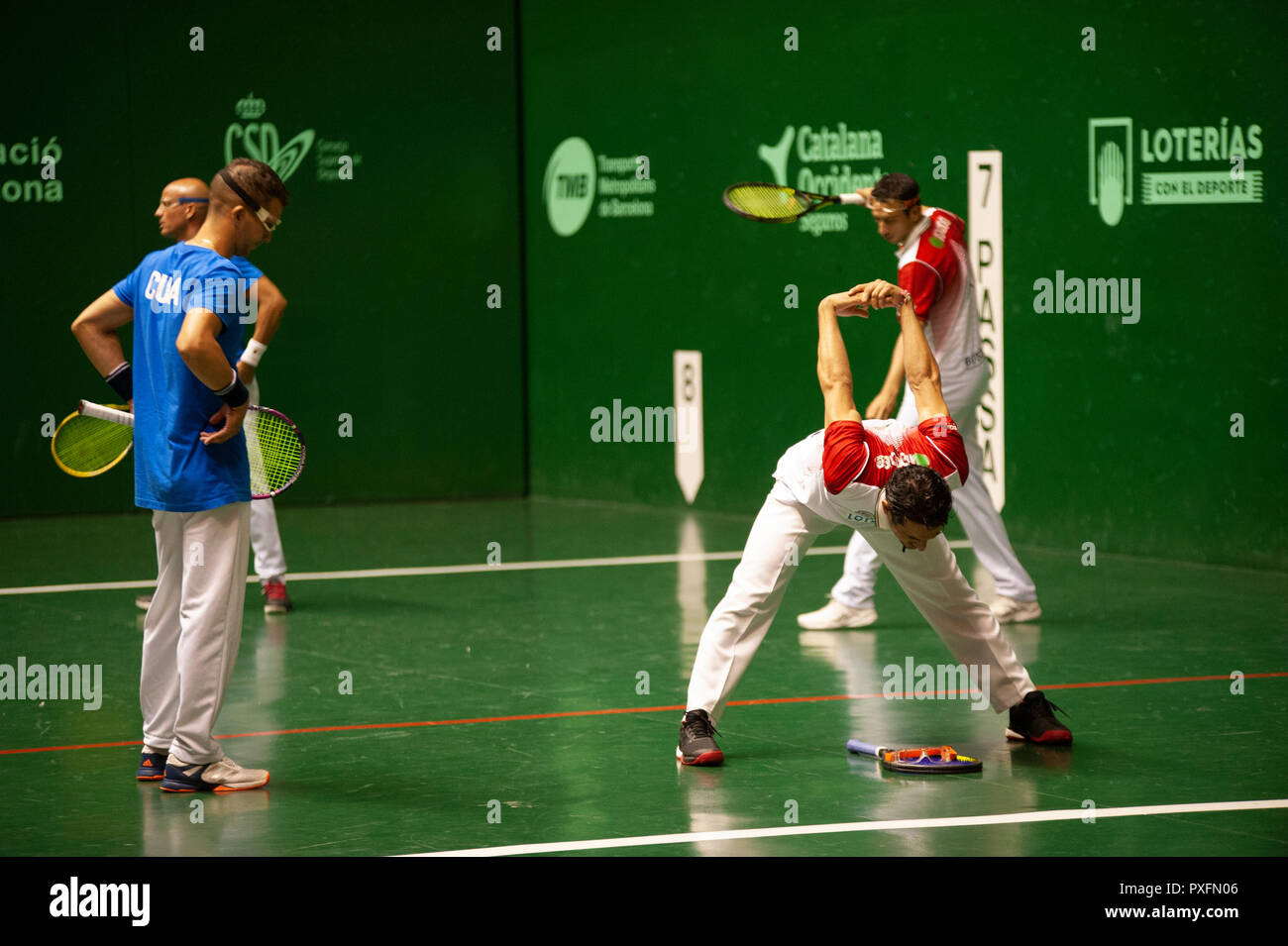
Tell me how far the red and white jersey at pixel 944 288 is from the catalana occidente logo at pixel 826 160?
3150mm

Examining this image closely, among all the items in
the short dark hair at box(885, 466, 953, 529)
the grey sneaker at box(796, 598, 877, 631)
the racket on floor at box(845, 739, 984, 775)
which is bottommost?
the racket on floor at box(845, 739, 984, 775)

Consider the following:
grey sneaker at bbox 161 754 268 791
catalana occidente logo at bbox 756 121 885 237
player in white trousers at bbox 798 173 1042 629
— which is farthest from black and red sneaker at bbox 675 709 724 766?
catalana occidente logo at bbox 756 121 885 237

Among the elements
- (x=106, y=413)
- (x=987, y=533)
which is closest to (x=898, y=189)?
(x=987, y=533)

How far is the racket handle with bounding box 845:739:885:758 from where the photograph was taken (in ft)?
18.8

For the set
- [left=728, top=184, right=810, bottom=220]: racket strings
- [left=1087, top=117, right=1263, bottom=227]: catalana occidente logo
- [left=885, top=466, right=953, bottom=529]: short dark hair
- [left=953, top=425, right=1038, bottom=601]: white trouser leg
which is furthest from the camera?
[left=1087, top=117, right=1263, bottom=227]: catalana occidente logo

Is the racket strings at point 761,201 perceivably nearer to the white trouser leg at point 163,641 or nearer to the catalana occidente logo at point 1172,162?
the catalana occidente logo at point 1172,162

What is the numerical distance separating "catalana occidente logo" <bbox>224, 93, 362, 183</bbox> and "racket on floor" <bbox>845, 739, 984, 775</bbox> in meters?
8.00

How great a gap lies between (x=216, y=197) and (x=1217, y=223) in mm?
5603

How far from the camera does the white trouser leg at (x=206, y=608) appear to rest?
5262 millimetres

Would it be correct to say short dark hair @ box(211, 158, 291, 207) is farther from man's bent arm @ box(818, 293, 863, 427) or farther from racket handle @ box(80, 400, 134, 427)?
man's bent arm @ box(818, 293, 863, 427)

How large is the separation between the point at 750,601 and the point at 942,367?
2420 millimetres

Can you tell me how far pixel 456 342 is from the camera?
13242 mm
